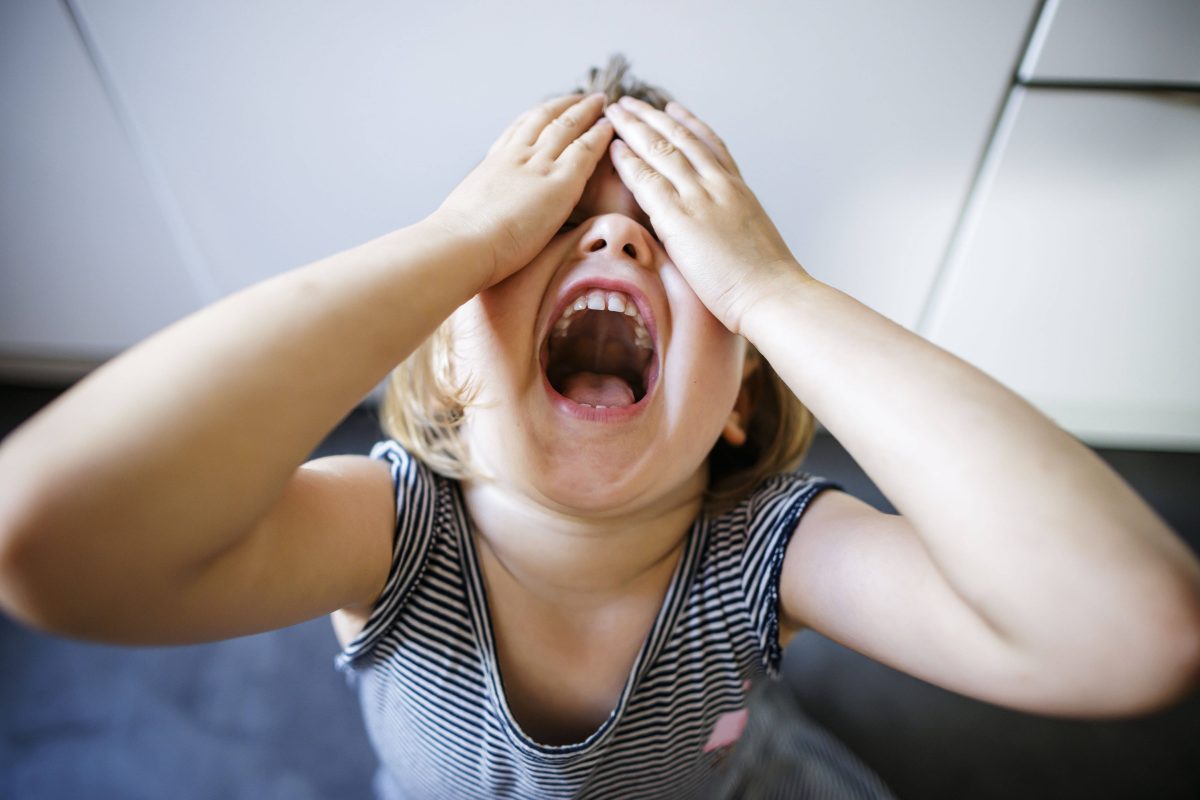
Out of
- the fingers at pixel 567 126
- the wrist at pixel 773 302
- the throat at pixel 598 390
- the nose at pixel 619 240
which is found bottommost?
the throat at pixel 598 390

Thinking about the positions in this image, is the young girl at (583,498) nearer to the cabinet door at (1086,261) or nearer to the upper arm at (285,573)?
the upper arm at (285,573)

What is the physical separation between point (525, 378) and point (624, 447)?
77mm

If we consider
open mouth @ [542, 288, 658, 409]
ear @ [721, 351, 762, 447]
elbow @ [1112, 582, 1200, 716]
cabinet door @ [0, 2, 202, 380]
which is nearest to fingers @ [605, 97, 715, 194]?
open mouth @ [542, 288, 658, 409]

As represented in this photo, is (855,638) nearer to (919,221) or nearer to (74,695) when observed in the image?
(919,221)

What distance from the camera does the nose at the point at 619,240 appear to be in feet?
1.34

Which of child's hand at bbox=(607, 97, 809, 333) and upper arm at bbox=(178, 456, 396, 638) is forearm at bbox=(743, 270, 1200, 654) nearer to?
child's hand at bbox=(607, 97, 809, 333)

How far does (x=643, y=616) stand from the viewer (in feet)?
1.69

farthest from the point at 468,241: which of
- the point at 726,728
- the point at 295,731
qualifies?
the point at 295,731

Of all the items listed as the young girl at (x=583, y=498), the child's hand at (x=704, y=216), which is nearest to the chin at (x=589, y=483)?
the young girl at (x=583, y=498)

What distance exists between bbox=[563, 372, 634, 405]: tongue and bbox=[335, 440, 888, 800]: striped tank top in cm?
13

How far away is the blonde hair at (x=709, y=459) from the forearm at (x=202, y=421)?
0.14 m

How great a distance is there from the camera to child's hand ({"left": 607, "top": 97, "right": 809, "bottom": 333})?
385mm

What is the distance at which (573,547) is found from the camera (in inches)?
18.9

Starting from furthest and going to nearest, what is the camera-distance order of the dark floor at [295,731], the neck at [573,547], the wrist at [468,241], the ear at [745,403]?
the dark floor at [295,731] → the ear at [745,403] → the neck at [573,547] → the wrist at [468,241]
